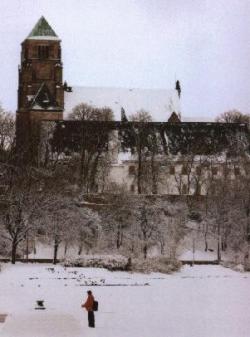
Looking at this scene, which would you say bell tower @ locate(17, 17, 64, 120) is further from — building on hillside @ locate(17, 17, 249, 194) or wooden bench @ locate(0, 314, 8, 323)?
wooden bench @ locate(0, 314, 8, 323)

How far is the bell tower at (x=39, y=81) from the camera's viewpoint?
203ft

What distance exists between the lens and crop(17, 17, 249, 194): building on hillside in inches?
1951

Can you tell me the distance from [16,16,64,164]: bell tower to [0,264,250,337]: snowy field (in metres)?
35.3

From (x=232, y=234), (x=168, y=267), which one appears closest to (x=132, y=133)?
(x=232, y=234)

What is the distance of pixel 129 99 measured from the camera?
70.4 m

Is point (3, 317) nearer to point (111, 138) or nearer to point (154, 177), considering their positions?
point (154, 177)

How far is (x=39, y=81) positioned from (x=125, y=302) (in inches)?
1898

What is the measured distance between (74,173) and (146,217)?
402 inches

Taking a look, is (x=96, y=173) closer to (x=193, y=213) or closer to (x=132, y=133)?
(x=132, y=133)

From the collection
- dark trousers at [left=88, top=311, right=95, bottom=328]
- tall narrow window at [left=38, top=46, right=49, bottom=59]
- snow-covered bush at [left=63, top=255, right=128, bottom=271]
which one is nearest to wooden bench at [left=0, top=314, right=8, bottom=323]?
dark trousers at [left=88, top=311, right=95, bottom=328]

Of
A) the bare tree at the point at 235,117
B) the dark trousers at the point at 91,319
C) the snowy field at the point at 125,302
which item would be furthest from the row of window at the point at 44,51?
the dark trousers at the point at 91,319

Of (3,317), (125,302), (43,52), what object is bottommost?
(3,317)

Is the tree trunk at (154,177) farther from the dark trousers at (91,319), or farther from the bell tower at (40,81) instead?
the dark trousers at (91,319)

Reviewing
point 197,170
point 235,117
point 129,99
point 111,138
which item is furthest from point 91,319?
point 129,99
